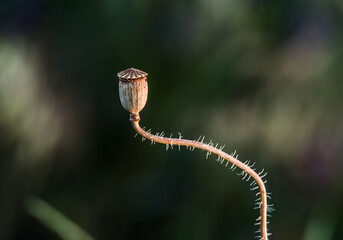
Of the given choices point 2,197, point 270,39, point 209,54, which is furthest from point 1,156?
point 270,39

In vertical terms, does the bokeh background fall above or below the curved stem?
above

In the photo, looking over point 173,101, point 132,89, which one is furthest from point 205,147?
point 173,101

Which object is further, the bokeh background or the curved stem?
the bokeh background

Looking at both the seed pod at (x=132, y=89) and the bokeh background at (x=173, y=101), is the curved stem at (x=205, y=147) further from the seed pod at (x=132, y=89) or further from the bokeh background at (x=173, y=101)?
the bokeh background at (x=173, y=101)

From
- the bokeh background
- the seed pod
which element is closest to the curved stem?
the seed pod

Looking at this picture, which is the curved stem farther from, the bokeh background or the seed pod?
the bokeh background

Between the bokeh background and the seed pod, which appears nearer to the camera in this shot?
the seed pod

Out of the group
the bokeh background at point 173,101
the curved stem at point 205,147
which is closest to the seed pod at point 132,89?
the curved stem at point 205,147
